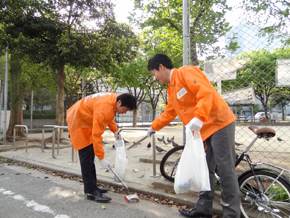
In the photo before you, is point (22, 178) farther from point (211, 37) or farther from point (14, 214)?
point (211, 37)

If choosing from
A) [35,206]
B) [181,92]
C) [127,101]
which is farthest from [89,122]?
[181,92]

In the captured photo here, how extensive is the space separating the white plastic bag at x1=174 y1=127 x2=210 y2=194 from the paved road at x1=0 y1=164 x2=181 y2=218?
0.80m

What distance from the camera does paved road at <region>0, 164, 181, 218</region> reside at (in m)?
2.56

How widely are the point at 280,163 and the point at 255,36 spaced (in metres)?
2.76

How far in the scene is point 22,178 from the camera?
4.14 meters

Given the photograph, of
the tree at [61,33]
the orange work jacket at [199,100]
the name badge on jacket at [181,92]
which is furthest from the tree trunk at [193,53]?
the tree at [61,33]

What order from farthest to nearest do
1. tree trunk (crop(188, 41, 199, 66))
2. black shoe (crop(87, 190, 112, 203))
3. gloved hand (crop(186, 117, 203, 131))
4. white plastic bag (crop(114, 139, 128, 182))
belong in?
tree trunk (crop(188, 41, 199, 66)) → white plastic bag (crop(114, 139, 128, 182)) → black shoe (crop(87, 190, 112, 203)) → gloved hand (crop(186, 117, 203, 131))

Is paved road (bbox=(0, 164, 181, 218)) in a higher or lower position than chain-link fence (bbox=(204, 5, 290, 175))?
lower

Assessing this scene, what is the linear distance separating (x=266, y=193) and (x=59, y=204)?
2.61 metres

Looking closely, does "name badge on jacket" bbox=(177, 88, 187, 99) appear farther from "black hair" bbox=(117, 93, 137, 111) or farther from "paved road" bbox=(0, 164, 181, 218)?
"paved road" bbox=(0, 164, 181, 218)

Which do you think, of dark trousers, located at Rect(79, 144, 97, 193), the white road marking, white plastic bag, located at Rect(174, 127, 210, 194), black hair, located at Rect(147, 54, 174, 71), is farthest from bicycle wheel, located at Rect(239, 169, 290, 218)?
the white road marking

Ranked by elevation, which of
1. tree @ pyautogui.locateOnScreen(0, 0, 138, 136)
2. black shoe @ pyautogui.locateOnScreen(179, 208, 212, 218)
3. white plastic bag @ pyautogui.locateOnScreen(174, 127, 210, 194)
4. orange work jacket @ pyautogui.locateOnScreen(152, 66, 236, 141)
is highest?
tree @ pyautogui.locateOnScreen(0, 0, 138, 136)

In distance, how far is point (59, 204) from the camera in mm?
2844

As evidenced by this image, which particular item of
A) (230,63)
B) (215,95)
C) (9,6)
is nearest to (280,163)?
(230,63)
